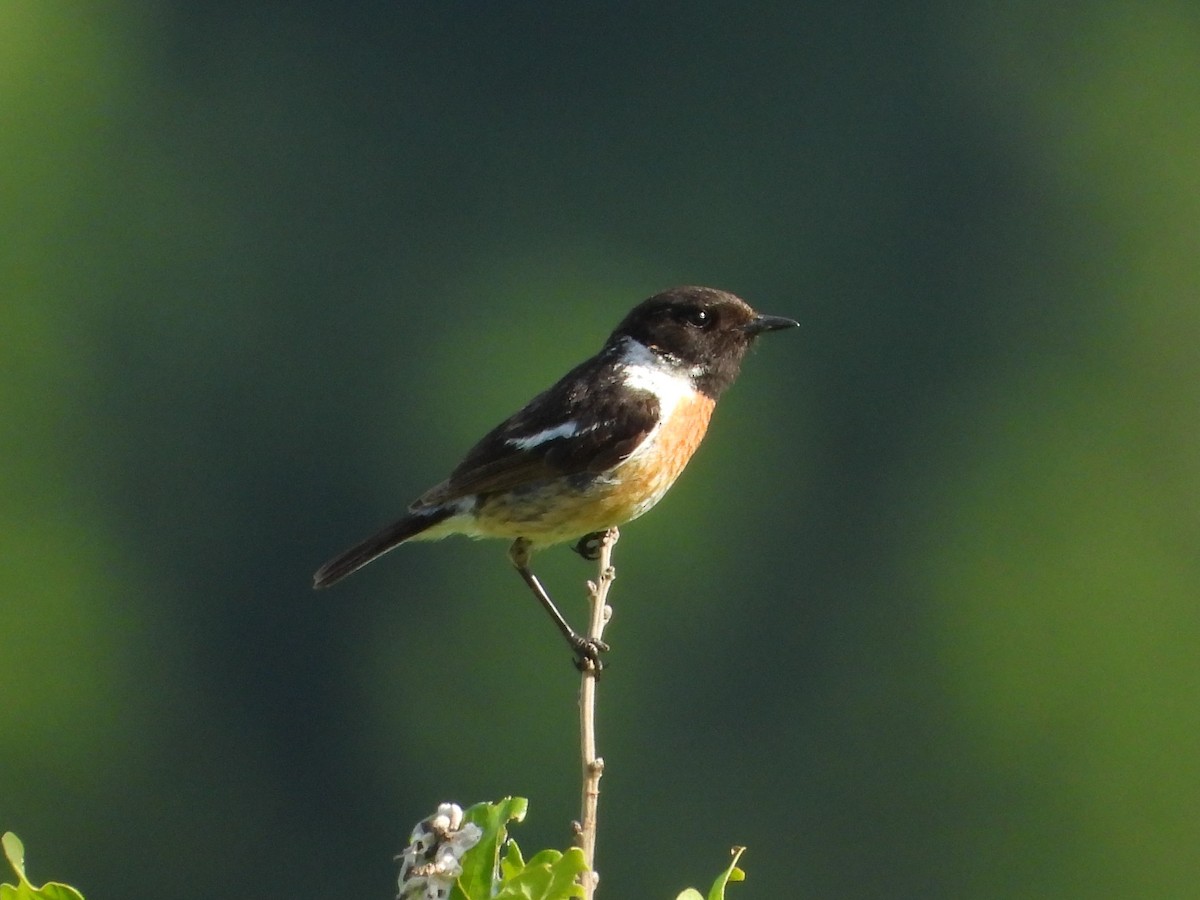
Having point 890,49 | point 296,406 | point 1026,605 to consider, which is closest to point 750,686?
point 1026,605

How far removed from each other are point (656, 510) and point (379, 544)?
139 ft

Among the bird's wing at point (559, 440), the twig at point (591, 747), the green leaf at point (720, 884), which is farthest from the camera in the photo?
the bird's wing at point (559, 440)

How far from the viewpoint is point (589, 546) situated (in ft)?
20.7

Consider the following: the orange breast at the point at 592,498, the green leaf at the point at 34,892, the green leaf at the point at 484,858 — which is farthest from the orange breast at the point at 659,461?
the green leaf at the point at 34,892

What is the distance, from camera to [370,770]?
46469 millimetres

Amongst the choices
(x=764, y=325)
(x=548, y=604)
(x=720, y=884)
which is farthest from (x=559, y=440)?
(x=720, y=884)

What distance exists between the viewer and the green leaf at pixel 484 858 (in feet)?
9.33

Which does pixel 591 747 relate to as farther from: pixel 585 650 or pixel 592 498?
pixel 592 498

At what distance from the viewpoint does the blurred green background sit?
43.4 meters

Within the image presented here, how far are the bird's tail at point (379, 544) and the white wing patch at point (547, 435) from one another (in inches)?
10.3

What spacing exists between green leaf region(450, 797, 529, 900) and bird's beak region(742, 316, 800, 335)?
301 cm

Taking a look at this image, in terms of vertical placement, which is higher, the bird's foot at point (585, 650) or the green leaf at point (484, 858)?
the green leaf at point (484, 858)

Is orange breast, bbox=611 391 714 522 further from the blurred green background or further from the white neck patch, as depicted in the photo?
the blurred green background

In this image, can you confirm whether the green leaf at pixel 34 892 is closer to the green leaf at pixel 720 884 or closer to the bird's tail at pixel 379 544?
A: the green leaf at pixel 720 884
